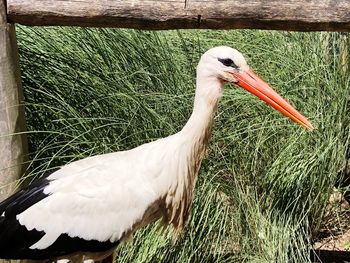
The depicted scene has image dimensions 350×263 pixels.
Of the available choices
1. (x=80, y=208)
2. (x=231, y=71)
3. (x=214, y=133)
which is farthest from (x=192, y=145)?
(x=214, y=133)

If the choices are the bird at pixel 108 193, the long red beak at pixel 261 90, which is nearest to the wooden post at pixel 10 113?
the bird at pixel 108 193

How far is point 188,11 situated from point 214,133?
90 cm

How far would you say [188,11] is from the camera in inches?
157

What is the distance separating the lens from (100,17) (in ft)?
13.1

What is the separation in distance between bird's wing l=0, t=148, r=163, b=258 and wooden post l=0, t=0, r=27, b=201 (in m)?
0.30

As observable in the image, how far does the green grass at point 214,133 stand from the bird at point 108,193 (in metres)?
0.47

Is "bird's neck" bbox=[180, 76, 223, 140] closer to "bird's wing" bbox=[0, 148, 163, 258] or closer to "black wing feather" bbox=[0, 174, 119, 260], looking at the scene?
"bird's wing" bbox=[0, 148, 163, 258]

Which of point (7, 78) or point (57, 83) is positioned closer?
point (7, 78)

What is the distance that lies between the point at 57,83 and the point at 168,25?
0.91 meters

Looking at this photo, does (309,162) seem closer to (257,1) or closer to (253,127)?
(253,127)

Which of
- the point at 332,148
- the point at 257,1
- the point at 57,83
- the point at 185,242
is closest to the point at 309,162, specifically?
the point at 332,148

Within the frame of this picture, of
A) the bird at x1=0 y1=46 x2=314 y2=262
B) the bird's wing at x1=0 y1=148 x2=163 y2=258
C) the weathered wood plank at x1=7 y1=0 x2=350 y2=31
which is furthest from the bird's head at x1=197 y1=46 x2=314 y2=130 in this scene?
the bird's wing at x1=0 y1=148 x2=163 y2=258

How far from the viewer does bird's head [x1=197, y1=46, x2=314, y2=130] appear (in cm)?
386

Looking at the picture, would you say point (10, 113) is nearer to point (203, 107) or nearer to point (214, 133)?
point (203, 107)
